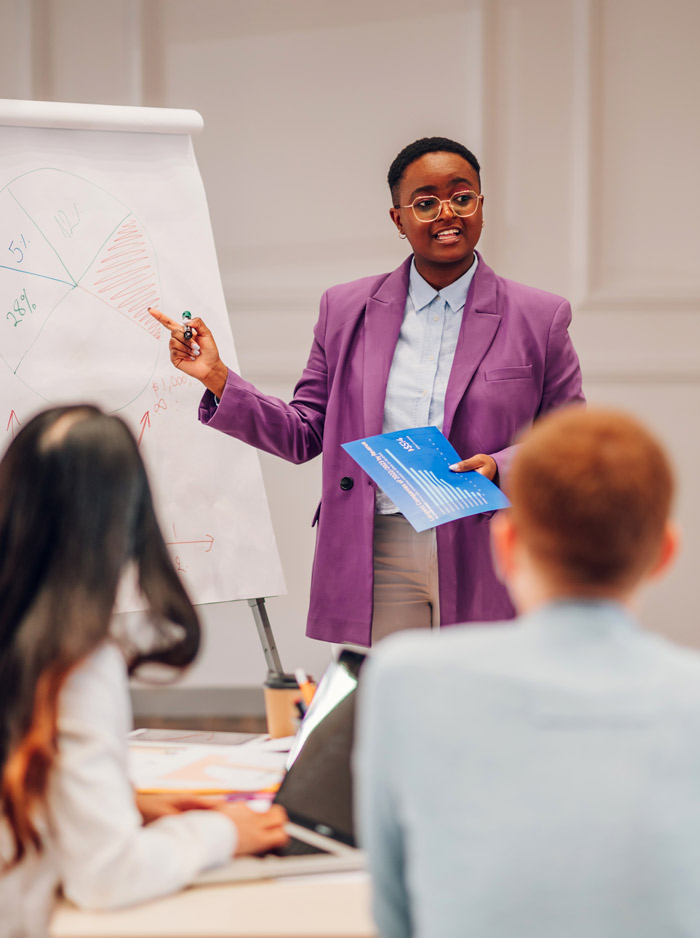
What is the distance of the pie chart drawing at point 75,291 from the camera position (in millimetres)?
2176

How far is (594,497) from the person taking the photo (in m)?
0.69

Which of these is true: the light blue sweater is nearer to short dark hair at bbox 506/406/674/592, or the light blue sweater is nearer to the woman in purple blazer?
short dark hair at bbox 506/406/674/592

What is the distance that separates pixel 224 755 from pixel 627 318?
211cm

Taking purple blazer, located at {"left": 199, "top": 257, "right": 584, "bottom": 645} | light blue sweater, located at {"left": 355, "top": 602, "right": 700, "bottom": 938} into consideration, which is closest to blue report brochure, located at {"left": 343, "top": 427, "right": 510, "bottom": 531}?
purple blazer, located at {"left": 199, "top": 257, "right": 584, "bottom": 645}

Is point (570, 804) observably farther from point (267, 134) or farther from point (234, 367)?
point (267, 134)

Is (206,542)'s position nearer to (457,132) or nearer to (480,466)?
(480,466)

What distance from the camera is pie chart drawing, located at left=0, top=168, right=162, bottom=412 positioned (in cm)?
218

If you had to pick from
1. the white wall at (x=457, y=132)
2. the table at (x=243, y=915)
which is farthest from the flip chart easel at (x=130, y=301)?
the table at (x=243, y=915)

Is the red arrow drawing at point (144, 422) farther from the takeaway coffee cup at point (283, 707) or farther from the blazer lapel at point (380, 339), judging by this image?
the takeaway coffee cup at point (283, 707)

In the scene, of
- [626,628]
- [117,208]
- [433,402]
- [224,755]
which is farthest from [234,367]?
[626,628]

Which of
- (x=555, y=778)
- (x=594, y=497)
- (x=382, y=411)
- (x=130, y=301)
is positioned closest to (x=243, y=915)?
(x=555, y=778)

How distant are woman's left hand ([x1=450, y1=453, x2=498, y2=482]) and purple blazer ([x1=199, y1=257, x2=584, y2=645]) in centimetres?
7

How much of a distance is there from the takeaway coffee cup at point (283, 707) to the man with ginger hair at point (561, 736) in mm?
731

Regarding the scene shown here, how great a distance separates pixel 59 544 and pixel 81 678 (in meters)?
0.15
